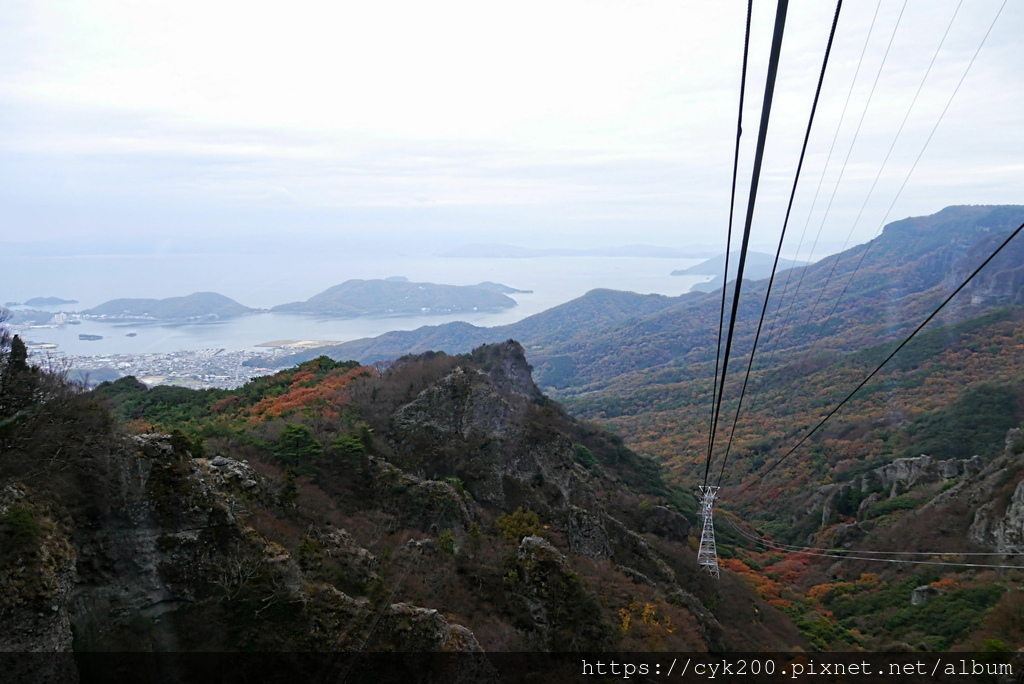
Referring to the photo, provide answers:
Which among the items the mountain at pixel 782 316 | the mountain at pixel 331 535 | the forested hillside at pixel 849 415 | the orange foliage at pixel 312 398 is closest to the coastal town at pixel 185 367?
the mountain at pixel 331 535

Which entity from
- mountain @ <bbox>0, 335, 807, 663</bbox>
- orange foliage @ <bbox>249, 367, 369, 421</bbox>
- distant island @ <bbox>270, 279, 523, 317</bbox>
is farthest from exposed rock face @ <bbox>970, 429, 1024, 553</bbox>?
distant island @ <bbox>270, 279, 523, 317</bbox>

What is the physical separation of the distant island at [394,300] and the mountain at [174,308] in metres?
19.9

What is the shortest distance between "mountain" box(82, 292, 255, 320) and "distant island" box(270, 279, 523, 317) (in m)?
19.9

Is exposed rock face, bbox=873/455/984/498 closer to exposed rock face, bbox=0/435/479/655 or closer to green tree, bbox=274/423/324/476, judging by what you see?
green tree, bbox=274/423/324/476

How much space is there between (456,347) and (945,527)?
73.0 metres

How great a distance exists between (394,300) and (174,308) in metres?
64.8

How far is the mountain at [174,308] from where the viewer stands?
2566 inches

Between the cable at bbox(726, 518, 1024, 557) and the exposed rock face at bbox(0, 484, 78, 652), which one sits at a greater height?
the exposed rock face at bbox(0, 484, 78, 652)

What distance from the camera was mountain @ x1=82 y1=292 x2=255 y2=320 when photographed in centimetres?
6519

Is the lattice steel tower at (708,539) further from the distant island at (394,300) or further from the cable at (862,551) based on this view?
the distant island at (394,300)

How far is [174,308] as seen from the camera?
247 feet

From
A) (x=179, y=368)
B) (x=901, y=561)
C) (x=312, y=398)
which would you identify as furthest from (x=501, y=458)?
(x=179, y=368)

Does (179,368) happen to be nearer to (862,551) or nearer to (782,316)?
(862,551)

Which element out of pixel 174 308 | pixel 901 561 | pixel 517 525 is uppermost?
pixel 174 308
